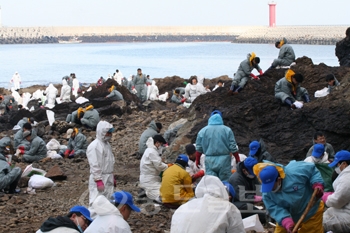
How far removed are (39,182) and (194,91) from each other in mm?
11905

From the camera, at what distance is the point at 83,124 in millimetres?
18750

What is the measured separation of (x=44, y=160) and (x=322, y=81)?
271 inches

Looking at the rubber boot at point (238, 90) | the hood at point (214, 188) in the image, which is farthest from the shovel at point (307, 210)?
the rubber boot at point (238, 90)

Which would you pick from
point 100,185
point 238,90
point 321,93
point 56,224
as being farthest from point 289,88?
Answer: point 56,224

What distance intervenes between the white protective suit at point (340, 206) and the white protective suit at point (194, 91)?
15370mm

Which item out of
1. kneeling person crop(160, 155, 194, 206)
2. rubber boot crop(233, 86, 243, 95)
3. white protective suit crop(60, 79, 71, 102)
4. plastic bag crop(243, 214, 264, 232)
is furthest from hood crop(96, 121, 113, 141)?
white protective suit crop(60, 79, 71, 102)

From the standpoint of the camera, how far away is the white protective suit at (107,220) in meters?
5.70

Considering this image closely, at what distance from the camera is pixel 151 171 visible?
10.5 meters

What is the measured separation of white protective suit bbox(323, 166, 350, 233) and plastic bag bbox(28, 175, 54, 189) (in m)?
6.14

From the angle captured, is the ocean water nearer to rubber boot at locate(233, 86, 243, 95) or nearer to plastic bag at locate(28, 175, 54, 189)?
rubber boot at locate(233, 86, 243, 95)

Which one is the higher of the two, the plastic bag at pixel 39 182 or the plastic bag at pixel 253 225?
the plastic bag at pixel 253 225

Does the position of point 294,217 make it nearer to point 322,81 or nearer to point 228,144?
point 228,144

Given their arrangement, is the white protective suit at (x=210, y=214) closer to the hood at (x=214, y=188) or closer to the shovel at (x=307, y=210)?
the hood at (x=214, y=188)

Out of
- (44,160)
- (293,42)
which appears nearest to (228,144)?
(44,160)
